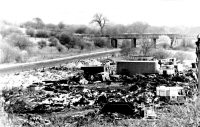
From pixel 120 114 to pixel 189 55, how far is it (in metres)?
21.7

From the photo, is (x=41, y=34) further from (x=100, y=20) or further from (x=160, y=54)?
(x=160, y=54)

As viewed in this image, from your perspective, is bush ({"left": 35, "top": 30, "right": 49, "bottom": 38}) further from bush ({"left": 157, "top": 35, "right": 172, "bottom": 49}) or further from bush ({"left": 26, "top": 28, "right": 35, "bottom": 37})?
bush ({"left": 157, "top": 35, "right": 172, "bottom": 49})

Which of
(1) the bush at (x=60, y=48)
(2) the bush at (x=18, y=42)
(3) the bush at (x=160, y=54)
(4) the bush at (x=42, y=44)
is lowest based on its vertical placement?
(3) the bush at (x=160, y=54)

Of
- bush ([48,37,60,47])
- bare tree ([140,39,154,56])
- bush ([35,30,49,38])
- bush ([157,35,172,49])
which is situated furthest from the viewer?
bush ([35,30,49,38])

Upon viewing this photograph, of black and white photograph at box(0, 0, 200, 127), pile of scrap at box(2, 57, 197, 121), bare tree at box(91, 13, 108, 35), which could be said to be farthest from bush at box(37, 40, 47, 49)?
pile of scrap at box(2, 57, 197, 121)

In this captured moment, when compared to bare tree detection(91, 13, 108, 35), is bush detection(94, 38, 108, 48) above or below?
below

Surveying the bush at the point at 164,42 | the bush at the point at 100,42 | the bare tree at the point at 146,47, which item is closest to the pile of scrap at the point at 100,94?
the bare tree at the point at 146,47

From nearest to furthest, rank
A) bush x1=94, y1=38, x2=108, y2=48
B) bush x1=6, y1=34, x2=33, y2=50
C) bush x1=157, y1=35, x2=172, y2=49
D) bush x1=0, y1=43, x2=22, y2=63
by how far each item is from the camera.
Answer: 1. bush x1=0, y1=43, x2=22, y2=63
2. bush x1=6, y1=34, x2=33, y2=50
3. bush x1=157, y1=35, x2=172, y2=49
4. bush x1=94, y1=38, x2=108, y2=48

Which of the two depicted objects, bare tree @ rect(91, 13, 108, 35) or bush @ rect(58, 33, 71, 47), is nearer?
bush @ rect(58, 33, 71, 47)

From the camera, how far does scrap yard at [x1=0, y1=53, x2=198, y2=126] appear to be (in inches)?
337

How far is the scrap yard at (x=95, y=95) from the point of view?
855cm

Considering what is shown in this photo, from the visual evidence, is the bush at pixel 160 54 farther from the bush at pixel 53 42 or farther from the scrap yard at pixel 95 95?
the bush at pixel 53 42

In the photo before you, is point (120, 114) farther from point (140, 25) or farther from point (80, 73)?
point (140, 25)

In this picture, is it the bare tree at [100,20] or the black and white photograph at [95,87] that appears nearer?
the black and white photograph at [95,87]
